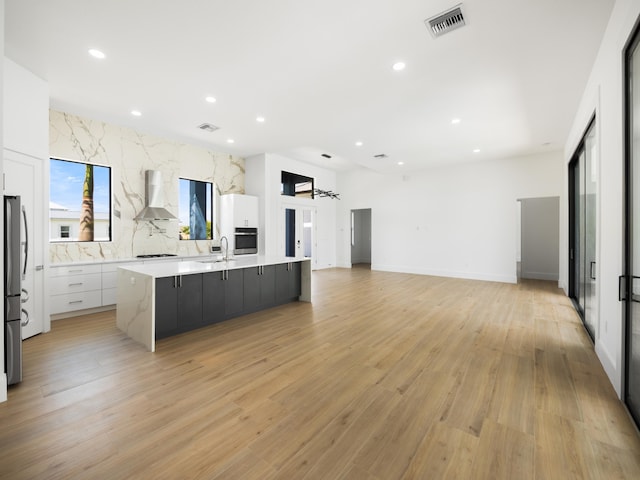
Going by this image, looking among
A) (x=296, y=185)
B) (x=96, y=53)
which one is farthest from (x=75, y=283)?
(x=296, y=185)

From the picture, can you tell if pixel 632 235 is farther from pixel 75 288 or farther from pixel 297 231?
pixel 297 231

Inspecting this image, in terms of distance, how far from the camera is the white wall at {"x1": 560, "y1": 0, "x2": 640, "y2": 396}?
233 cm

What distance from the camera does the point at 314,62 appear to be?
352 cm

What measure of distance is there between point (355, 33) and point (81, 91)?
4.07 m

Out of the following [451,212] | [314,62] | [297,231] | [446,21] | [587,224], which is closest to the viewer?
[446,21]

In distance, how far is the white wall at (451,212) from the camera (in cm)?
779

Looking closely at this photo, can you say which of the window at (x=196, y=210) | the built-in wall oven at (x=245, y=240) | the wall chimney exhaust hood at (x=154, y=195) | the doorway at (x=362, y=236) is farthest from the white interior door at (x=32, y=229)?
the doorway at (x=362, y=236)

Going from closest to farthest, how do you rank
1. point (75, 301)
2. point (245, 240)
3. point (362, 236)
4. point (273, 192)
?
point (75, 301)
point (245, 240)
point (273, 192)
point (362, 236)

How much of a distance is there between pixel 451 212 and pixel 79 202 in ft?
29.6

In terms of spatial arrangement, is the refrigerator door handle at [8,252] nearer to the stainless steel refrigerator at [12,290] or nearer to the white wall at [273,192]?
the stainless steel refrigerator at [12,290]

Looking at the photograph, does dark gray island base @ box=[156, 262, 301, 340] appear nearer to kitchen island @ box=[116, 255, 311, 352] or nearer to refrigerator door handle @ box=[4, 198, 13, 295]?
kitchen island @ box=[116, 255, 311, 352]

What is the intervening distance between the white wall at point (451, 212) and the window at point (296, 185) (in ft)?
5.39

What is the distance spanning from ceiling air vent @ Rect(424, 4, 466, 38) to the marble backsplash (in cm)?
571

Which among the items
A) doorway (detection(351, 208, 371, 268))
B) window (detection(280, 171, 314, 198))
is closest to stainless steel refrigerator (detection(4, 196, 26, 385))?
window (detection(280, 171, 314, 198))
